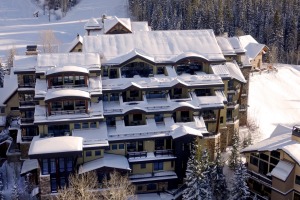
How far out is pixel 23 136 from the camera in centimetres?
6119

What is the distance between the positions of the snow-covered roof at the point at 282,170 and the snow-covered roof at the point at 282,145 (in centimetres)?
140

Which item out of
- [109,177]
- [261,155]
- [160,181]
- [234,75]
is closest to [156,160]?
[160,181]

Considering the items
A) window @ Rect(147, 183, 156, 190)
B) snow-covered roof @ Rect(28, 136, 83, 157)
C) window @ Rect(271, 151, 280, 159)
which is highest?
snow-covered roof @ Rect(28, 136, 83, 157)

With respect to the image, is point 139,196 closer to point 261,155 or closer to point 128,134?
point 128,134

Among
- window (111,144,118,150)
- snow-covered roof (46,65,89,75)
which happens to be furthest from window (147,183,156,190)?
snow-covered roof (46,65,89,75)

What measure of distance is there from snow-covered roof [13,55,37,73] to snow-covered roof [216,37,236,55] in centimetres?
2596

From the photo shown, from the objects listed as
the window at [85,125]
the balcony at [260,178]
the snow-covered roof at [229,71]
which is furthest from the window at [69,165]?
the snow-covered roof at [229,71]

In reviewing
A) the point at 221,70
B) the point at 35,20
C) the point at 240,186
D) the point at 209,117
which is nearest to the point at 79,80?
the point at 209,117

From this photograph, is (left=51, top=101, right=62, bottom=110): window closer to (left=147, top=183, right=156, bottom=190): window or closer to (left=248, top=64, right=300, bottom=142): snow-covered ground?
(left=147, top=183, right=156, bottom=190): window

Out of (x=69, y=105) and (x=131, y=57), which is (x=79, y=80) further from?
(x=131, y=57)

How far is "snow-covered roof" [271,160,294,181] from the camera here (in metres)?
49.1

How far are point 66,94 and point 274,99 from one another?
142 ft

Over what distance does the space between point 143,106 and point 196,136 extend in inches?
293

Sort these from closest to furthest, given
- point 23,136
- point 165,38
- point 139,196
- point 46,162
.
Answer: point 46,162
point 139,196
point 23,136
point 165,38
